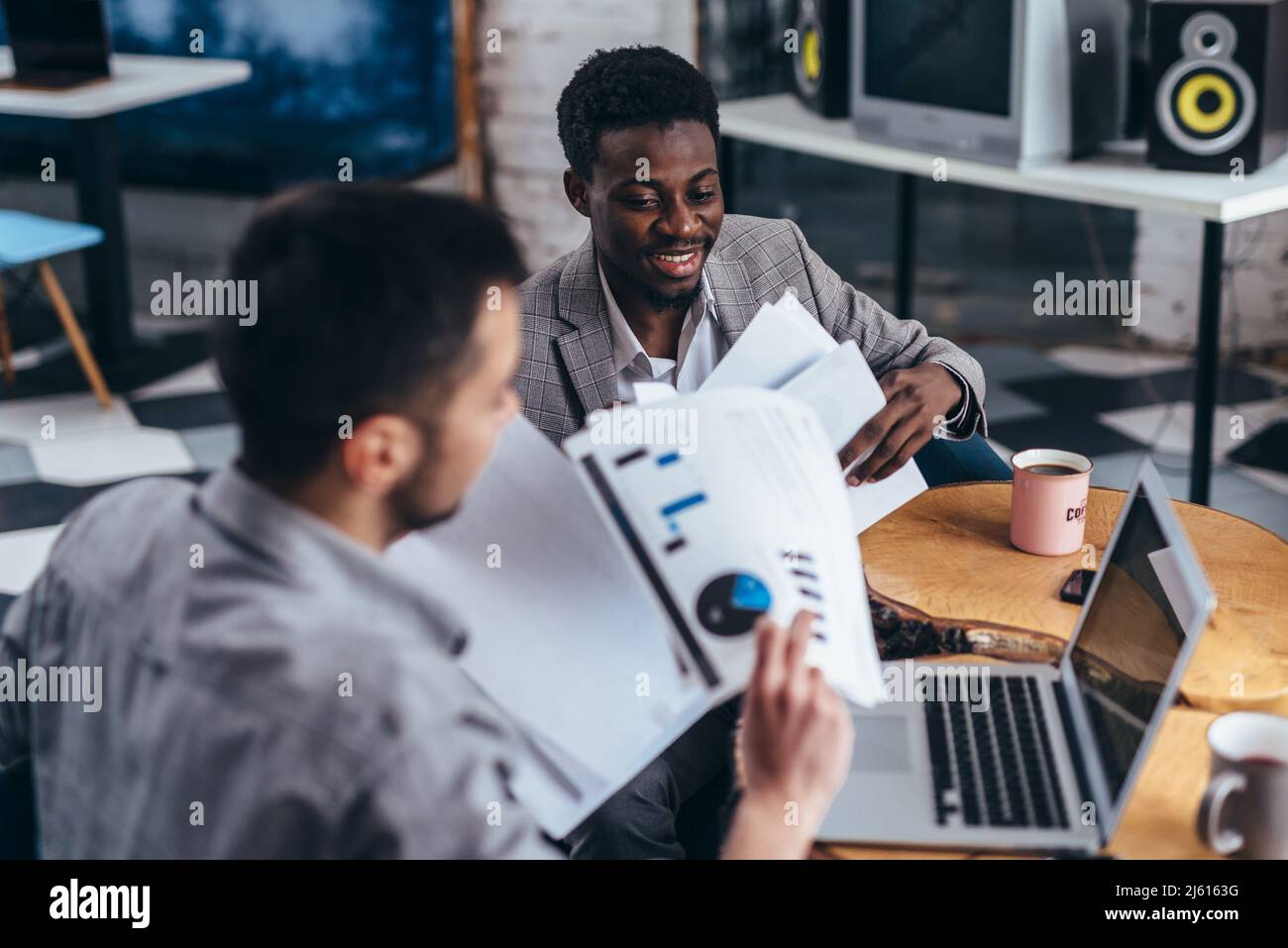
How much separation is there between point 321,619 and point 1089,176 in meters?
2.32

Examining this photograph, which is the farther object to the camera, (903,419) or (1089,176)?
(1089,176)

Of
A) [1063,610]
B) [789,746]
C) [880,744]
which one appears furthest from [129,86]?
Answer: [789,746]

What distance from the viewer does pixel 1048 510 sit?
57.1 inches

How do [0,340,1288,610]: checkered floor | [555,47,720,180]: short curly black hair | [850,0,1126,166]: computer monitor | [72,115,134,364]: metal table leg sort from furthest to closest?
[72,115,134,364]: metal table leg < [0,340,1288,610]: checkered floor < [850,0,1126,166]: computer monitor < [555,47,720,180]: short curly black hair

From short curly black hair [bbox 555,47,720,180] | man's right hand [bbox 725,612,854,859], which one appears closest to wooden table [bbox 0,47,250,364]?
short curly black hair [bbox 555,47,720,180]

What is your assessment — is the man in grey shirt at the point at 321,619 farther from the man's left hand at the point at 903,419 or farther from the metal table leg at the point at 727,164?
the metal table leg at the point at 727,164

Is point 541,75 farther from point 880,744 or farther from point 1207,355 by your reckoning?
point 880,744

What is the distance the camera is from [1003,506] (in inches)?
62.7

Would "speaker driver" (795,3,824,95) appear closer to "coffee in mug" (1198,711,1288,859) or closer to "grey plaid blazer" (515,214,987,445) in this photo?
"grey plaid blazer" (515,214,987,445)

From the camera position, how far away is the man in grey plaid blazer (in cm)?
157

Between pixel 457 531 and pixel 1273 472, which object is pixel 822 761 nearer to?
pixel 457 531

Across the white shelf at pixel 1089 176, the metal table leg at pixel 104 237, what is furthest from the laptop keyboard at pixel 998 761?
the metal table leg at pixel 104 237

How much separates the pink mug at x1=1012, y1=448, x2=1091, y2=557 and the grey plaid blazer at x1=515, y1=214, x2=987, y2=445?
243mm

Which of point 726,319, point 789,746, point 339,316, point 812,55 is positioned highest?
point 812,55
